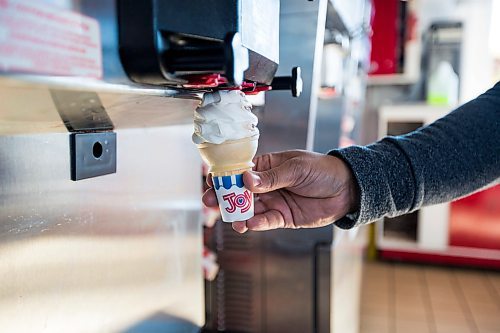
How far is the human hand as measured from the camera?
32.9 inches

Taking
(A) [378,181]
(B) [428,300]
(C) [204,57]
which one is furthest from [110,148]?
(B) [428,300]

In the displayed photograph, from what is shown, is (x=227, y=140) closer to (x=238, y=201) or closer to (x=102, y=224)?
(x=238, y=201)

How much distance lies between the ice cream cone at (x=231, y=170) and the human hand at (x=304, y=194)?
0.14 m

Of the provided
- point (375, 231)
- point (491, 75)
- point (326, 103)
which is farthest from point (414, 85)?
point (326, 103)

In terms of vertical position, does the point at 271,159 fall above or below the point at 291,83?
below

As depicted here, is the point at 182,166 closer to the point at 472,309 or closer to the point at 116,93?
the point at 116,93

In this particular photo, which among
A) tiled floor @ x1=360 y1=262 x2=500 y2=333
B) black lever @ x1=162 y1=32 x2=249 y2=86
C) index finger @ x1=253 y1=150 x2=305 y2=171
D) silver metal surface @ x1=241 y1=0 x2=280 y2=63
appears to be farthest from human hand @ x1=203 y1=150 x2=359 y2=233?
tiled floor @ x1=360 y1=262 x2=500 y2=333

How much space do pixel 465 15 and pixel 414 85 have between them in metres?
0.64

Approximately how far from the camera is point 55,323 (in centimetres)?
59

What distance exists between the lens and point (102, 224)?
Result: 69 cm

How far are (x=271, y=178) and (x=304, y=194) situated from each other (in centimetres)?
21

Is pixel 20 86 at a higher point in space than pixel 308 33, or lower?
lower

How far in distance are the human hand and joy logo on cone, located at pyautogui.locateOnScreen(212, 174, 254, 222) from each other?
0.13 m

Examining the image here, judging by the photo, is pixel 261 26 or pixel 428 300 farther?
pixel 428 300
